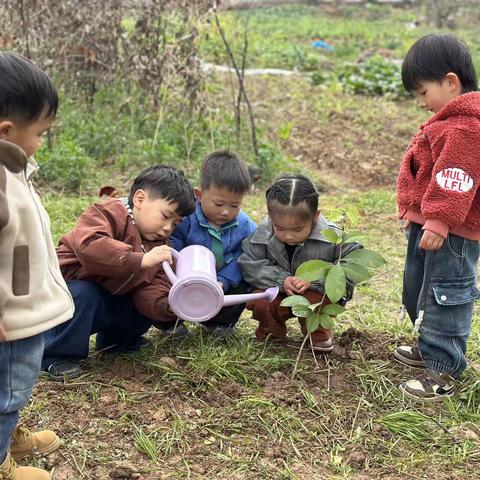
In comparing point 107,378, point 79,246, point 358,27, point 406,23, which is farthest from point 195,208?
point 406,23

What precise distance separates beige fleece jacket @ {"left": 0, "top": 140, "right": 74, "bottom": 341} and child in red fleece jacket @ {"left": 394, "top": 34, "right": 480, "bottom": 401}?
1.37m

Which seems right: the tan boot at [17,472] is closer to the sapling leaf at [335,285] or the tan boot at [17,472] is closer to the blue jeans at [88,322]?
the blue jeans at [88,322]

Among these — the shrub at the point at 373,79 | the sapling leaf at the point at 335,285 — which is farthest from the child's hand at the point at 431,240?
the shrub at the point at 373,79

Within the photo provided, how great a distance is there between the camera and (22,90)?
1880 millimetres

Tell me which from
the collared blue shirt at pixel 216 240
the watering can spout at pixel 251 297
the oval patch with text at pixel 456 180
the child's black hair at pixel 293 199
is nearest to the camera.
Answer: the oval patch with text at pixel 456 180

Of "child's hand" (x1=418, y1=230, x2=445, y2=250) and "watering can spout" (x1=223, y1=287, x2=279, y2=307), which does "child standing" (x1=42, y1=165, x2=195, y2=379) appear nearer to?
"watering can spout" (x1=223, y1=287, x2=279, y2=307)

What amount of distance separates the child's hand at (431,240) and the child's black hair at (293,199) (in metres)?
0.51

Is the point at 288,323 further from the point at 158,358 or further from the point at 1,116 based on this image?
the point at 1,116

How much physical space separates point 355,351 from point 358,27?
1187 cm

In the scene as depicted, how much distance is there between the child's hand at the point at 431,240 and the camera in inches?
101

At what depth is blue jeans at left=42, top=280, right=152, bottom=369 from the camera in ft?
9.09

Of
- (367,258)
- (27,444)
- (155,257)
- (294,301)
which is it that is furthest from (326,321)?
(27,444)

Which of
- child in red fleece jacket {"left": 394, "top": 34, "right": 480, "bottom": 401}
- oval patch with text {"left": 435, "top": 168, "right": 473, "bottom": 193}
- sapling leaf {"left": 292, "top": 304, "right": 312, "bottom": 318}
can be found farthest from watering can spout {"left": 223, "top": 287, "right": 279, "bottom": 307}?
oval patch with text {"left": 435, "top": 168, "right": 473, "bottom": 193}

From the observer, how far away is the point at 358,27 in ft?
45.7
